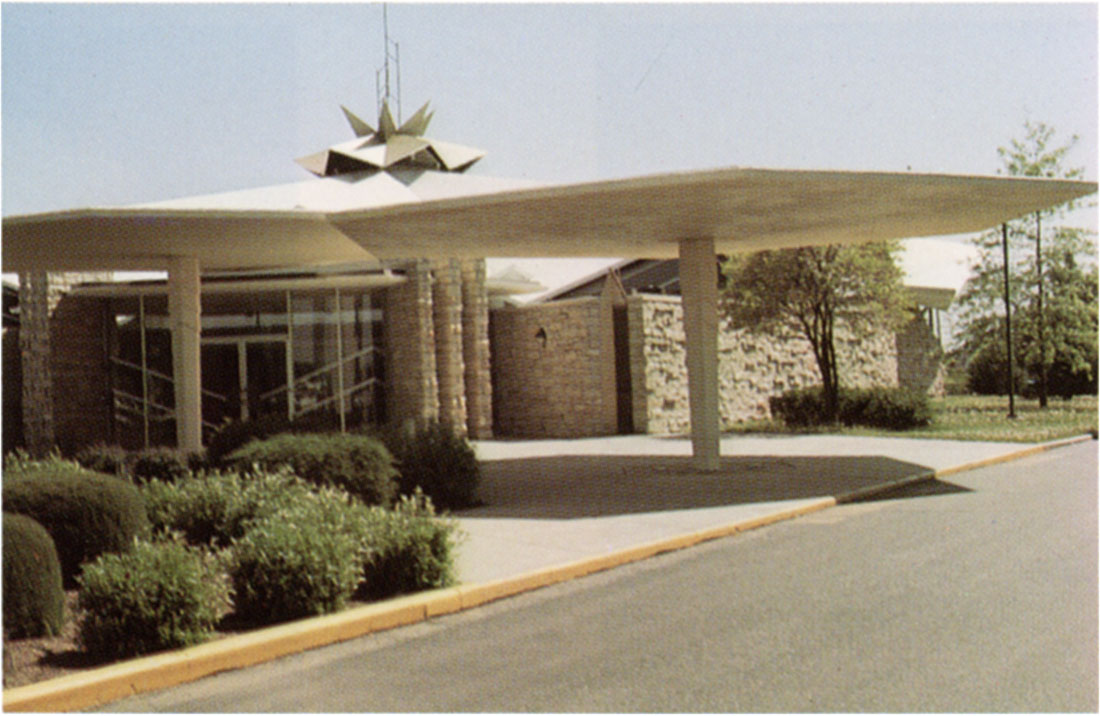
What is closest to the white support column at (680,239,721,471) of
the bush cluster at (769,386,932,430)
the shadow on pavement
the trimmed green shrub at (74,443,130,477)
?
the shadow on pavement

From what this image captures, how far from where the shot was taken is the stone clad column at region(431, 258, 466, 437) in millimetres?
22188

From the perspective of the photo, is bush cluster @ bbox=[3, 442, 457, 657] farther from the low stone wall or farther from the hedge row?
the low stone wall

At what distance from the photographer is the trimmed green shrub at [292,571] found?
661 cm

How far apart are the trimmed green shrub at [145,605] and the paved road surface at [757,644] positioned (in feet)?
1.46

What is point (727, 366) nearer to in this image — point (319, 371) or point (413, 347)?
point (413, 347)

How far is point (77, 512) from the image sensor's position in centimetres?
762

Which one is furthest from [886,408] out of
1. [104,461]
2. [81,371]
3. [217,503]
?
[81,371]

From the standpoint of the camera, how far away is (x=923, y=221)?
49.2 ft

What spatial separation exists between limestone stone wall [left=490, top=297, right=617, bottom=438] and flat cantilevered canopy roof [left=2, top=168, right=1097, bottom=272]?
16.5 feet

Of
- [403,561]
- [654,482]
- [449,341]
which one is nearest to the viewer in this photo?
[403,561]

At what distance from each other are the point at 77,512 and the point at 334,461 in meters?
3.10

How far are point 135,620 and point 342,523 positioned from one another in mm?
Result: 2003

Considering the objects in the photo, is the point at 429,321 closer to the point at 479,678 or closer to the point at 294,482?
the point at 294,482

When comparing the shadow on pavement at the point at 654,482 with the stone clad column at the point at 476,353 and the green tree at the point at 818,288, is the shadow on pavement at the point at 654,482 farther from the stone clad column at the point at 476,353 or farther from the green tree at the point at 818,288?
the green tree at the point at 818,288
